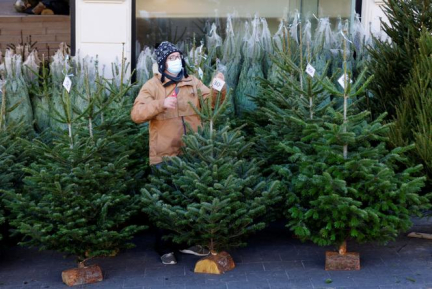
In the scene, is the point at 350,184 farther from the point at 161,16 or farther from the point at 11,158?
the point at 161,16

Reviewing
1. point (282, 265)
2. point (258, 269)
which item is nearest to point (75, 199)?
point (258, 269)

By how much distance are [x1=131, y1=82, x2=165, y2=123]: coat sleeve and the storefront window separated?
330 centimetres

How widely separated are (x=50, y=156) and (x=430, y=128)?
3179 millimetres

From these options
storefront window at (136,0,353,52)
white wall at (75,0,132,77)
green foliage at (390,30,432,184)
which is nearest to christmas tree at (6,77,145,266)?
green foliage at (390,30,432,184)

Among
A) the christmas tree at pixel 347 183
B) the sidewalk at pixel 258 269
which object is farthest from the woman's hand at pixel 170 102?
the sidewalk at pixel 258 269

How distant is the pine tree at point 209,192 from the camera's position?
5.93 m

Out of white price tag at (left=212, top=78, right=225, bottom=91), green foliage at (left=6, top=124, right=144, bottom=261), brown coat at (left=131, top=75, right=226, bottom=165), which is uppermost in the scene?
white price tag at (left=212, top=78, right=225, bottom=91)

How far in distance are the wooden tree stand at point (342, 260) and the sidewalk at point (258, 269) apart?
69 mm

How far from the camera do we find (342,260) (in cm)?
628

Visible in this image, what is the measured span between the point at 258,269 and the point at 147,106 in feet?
5.67

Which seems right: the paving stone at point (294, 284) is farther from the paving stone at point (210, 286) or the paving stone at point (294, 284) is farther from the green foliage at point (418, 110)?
the green foliage at point (418, 110)

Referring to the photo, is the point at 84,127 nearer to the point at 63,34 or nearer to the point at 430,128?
the point at 430,128

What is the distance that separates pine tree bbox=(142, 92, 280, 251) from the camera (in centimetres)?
593

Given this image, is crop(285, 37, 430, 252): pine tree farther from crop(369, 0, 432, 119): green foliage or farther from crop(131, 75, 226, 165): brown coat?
crop(131, 75, 226, 165): brown coat
